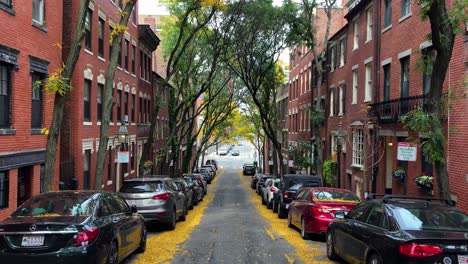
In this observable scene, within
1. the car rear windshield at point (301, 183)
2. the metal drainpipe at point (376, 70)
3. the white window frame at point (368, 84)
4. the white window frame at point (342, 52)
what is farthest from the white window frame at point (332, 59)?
the car rear windshield at point (301, 183)

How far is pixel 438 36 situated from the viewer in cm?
962

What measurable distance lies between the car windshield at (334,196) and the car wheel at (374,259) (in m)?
5.30

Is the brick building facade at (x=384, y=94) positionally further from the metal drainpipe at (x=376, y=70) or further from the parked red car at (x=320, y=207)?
the parked red car at (x=320, y=207)

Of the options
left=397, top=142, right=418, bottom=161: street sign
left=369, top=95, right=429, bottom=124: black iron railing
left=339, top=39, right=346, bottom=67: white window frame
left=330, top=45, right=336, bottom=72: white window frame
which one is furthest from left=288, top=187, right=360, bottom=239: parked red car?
left=330, top=45, right=336, bottom=72: white window frame

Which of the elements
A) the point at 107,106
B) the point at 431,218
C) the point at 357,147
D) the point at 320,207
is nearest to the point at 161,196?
the point at 107,106

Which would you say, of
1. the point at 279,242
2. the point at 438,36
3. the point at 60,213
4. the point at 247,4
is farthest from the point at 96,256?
the point at 247,4

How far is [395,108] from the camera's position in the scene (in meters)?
18.4

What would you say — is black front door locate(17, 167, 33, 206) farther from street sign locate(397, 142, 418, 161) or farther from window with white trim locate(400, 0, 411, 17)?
window with white trim locate(400, 0, 411, 17)

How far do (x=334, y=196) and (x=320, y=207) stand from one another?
840 mm

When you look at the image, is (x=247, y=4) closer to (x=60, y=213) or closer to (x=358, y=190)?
(x=358, y=190)

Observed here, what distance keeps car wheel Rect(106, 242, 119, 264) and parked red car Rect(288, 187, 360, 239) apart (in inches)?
225

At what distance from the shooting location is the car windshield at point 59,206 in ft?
27.1

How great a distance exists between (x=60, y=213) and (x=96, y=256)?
95 centimetres

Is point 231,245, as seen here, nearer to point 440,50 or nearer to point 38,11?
point 440,50
